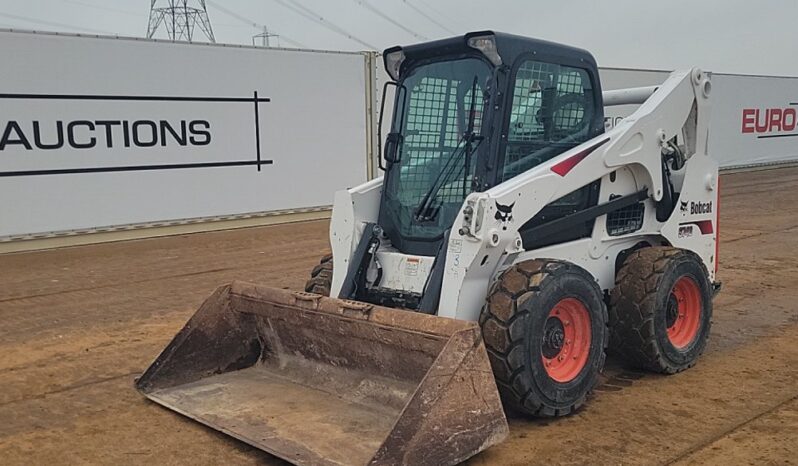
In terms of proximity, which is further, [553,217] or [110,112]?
[110,112]

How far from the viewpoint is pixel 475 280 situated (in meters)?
4.28

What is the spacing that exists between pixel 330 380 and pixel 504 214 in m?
1.37

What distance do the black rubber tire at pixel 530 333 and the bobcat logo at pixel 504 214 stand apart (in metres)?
0.25

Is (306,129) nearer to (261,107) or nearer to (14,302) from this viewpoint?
(261,107)

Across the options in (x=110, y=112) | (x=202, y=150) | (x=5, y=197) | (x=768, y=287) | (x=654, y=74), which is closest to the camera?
(x=768, y=287)

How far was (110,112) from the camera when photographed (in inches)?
429

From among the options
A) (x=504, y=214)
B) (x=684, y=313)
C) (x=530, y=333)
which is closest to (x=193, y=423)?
(x=530, y=333)

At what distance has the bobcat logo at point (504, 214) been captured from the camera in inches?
164

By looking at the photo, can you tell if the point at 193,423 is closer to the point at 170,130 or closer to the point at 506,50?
the point at 506,50

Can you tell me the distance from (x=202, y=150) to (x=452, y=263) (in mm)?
8392

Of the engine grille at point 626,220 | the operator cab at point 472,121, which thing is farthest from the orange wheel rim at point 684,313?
the operator cab at point 472,121

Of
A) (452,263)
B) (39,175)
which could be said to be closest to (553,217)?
(452,263)

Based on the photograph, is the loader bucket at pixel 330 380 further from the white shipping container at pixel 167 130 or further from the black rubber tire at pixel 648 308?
the white shipping container at pixel 167 130

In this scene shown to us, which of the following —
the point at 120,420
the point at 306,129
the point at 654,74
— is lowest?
the point at 120,420
